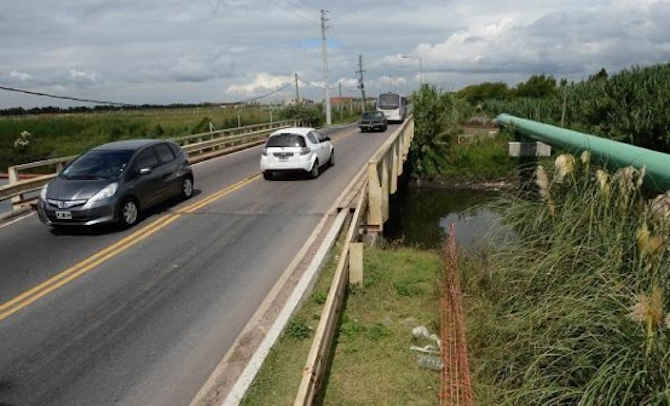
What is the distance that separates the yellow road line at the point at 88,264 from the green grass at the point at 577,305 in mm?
6248

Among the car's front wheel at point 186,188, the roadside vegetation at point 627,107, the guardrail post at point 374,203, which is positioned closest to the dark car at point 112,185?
the car's front wheel at point 186,188

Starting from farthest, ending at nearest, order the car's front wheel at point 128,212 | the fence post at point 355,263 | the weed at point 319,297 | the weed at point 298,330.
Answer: the car's front wheel at point 128,212, the fence post at point 355,263, the weed at point 319,297, the weed at point 298,330

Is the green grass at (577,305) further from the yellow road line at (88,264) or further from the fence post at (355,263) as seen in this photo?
the yellow road line at (88,264)

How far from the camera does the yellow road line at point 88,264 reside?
294 inches

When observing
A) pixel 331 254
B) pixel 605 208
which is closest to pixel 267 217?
pixel 331 254

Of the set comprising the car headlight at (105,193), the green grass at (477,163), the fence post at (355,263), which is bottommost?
the green grass at (477,163)

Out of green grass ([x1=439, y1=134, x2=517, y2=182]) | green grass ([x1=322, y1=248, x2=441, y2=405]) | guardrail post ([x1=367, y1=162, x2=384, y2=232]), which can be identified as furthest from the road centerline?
green grass ([x1=439, y1=134, x2=517, y2=182])

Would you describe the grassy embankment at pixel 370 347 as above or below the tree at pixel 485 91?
below

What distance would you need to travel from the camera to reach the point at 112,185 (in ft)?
35.9

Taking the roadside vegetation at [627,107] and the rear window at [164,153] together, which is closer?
the rear window at [164,153]

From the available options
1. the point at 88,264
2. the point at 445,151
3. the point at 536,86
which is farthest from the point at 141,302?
the point at 536,86

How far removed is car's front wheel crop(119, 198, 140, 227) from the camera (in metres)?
11.1

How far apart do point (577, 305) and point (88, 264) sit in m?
7.75

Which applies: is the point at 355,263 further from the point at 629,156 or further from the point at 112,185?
the point at 112,185
